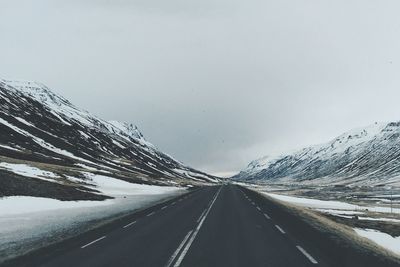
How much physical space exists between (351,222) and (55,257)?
104ft

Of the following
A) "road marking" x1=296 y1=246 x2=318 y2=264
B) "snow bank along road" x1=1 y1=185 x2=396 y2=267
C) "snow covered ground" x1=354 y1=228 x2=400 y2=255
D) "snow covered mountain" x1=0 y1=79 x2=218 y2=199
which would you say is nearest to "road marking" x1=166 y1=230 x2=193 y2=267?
"snow bank along road" x1=1 y1=185 x2=396 y2=267

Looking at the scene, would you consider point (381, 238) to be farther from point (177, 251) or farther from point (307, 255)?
point (177, 251)

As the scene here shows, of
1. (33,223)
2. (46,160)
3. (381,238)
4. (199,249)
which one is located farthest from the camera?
(46,160)

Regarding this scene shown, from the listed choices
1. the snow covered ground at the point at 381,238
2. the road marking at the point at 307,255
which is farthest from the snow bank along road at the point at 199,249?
the snow covered ground at the point at 381,238

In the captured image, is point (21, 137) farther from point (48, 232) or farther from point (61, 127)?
point (48, 232)

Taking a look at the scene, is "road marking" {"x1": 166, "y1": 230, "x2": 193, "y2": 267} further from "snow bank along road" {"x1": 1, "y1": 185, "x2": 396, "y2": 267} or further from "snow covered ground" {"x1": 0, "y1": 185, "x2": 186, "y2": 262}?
"snow covered ground" {"x1": 0, "y1": 185, "x2": 186, "y2": 262}

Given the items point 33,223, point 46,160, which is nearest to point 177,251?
point 33,223

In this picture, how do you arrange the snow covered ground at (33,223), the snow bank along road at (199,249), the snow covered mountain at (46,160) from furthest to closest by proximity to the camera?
the snow covered mountain at (46,160)
the snow covered ground at (33,223)
the snow bank along road at (199,249)

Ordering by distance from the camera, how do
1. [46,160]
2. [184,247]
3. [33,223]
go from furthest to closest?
1. [46,160]
2. [33,223]
3. [184,247]

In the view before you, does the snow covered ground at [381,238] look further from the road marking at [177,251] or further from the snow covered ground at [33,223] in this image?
the snow covered ground at [33,223]

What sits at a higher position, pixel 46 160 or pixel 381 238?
pixel 46 160

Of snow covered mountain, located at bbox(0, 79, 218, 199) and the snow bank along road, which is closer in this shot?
the snow bank along road

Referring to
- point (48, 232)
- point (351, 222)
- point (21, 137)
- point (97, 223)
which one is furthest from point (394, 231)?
point (21, 137)

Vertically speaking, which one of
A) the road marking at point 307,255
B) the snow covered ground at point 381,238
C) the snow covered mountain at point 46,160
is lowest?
the road marking at point 307,255
